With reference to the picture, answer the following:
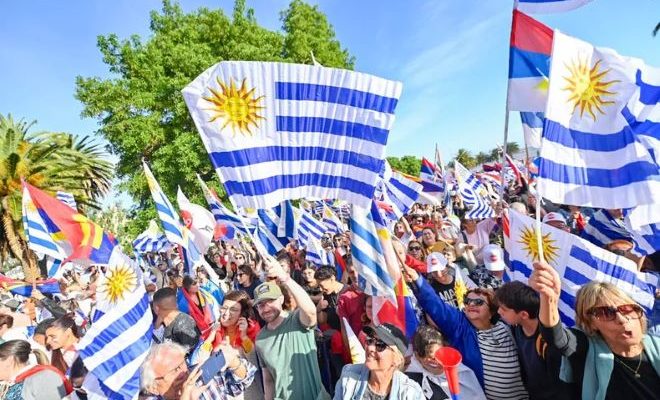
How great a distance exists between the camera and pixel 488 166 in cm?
2072

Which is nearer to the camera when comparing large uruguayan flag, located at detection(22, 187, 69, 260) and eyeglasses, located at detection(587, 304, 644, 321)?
eyeglasses, located at detection(587, 304, 644, 321)

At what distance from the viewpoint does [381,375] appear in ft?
9.17

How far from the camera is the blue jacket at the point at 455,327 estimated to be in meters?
3.09

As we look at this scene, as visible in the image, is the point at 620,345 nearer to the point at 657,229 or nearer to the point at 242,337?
the point at 657,229

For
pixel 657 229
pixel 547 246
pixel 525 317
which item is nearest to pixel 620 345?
pixel 525 317

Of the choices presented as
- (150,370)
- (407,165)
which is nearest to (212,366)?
(150,370)

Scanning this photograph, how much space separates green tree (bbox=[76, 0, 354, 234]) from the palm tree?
4454mm

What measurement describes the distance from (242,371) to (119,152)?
19.3m

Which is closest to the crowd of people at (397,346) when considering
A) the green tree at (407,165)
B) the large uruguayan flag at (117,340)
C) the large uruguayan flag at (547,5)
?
the large uruguayan flag at (117,340)

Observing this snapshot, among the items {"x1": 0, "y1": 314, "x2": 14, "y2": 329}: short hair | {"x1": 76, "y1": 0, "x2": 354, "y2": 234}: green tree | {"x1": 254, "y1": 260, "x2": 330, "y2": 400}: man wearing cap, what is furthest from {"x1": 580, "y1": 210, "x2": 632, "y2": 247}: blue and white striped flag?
{"x1": 76, "y1": 0, "x2": 354, "y2": 234}: green tree

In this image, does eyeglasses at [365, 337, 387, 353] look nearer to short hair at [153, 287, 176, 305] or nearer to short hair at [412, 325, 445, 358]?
short hair at [412, 325, 445, 358]

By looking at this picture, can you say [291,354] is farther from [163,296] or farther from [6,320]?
[6,320]

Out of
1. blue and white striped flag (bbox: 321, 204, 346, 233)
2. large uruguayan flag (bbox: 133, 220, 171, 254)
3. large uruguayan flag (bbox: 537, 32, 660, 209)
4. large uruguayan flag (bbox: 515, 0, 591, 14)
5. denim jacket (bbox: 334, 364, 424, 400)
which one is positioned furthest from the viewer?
large uruguayan flag (bbox: 133, 220, 171, 254)

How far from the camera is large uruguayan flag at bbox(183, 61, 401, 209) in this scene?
3.43 metres
